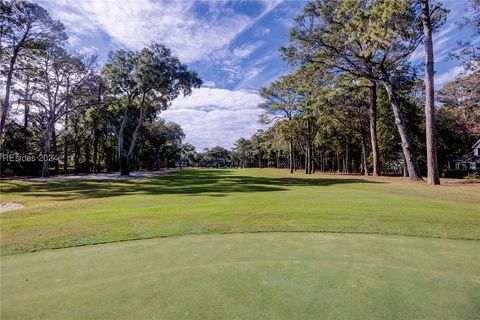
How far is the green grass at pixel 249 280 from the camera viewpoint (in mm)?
3330

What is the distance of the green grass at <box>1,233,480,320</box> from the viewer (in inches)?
131

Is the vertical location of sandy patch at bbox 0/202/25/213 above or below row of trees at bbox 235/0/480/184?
below

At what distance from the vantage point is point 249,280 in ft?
13.8

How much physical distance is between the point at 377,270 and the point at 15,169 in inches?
1908

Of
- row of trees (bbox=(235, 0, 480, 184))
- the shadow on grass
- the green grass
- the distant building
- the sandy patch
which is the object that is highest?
row of trees (bbox=(235, 0, 480, 184))

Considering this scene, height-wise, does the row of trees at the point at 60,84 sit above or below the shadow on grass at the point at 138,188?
above

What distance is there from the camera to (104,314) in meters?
3.34

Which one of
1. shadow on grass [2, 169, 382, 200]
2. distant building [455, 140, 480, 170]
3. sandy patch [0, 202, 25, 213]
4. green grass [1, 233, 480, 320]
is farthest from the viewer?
distant building [455, 140, 480, 170]

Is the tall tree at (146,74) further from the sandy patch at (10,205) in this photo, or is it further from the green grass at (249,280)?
the green grass at (249,280)

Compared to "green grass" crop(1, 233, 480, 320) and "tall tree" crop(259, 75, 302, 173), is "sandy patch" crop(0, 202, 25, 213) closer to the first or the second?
"green grass" crop(1, 233, 480, 320)

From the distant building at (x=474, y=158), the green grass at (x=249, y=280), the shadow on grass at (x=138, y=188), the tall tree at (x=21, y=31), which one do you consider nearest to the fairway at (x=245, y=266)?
the green grass at (x=249, y=280)

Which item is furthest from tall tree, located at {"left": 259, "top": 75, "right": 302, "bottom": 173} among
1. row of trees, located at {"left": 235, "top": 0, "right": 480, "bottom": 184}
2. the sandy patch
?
the sandy patch

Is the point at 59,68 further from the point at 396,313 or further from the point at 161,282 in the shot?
the point at 396,313

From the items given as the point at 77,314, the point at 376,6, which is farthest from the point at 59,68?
the point at 77,314
